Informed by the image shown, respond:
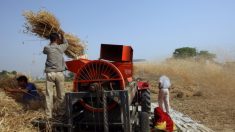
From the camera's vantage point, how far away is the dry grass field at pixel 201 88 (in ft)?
46.2

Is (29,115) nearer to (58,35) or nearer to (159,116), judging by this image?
(58,35)

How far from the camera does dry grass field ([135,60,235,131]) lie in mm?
14097

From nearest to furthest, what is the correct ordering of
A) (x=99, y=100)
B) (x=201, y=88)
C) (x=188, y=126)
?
(x=99, y=100) → (x=188, y=126) → (x=201, y=88)

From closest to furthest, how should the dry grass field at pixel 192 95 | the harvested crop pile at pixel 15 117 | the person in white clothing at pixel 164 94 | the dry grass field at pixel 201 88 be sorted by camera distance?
1. the harvested crop pile at pixel 15 117
2. the dry grass field at pixel 192 95
3. the person in white clothing at pixel 164 94
4. the dry grass field at pixel 201 88

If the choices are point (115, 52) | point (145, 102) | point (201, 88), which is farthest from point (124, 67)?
point (201, 88)

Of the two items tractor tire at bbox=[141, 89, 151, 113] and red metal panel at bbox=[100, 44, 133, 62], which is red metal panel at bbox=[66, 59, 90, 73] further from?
tractor tire at bbox=[141, 89, 151, 113]

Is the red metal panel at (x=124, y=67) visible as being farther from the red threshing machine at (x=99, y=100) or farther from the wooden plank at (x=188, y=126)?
the wooden plank at (x=188, y=126)

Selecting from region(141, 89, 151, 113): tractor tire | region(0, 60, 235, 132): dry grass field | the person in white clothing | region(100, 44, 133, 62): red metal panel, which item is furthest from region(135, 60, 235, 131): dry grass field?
region(100, 44, 133, 62): red metal panel

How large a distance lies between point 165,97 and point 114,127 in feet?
16.4

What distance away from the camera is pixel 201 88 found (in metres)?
26.0

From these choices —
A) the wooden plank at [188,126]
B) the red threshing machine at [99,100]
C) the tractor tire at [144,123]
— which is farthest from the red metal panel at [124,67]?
the wooden plank at [188,126]

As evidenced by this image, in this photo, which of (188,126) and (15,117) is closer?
(15,117)

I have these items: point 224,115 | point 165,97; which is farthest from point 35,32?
point 224,115

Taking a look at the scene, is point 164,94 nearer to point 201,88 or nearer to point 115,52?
point 115,52
